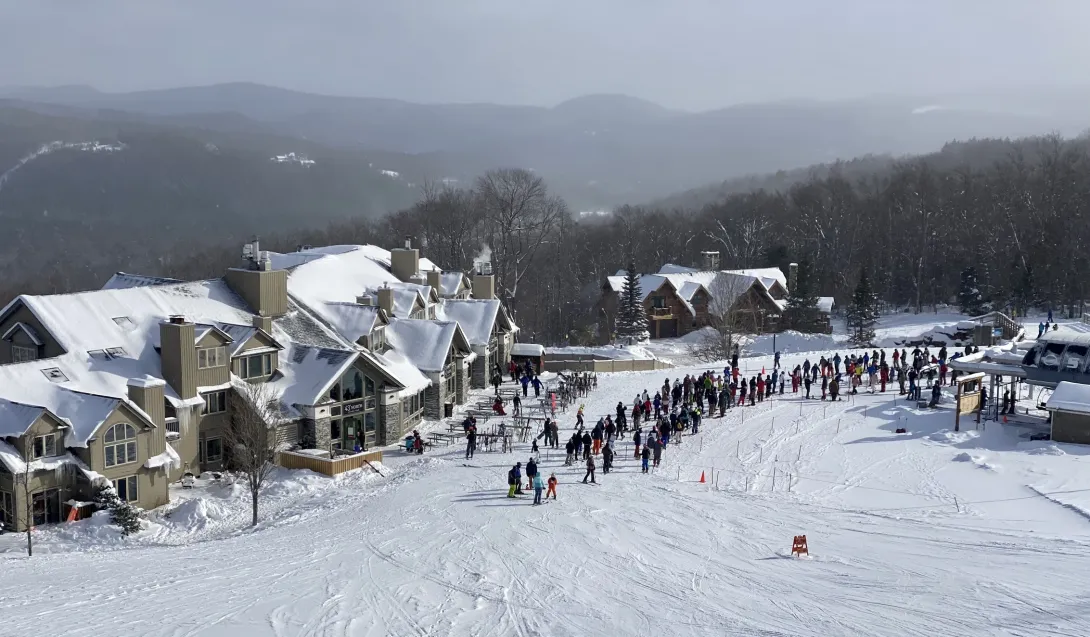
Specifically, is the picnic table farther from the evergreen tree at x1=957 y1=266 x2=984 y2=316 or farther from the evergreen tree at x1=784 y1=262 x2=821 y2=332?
the evergreen tree at x1=957 y1=266 x2=984 y2=316

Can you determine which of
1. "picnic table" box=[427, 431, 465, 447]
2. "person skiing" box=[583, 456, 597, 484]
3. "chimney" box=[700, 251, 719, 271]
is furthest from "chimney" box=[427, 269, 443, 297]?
"chimney" box=[700, 251, 719, 271]

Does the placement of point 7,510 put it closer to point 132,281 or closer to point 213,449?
point 213,449

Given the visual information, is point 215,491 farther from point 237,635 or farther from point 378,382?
point 237,635

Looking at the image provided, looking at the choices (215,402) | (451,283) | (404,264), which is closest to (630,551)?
(215,402)

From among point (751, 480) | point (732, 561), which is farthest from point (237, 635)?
point (751, 480)

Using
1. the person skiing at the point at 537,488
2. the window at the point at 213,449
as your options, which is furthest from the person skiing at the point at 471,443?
the window at the point at 213,449
